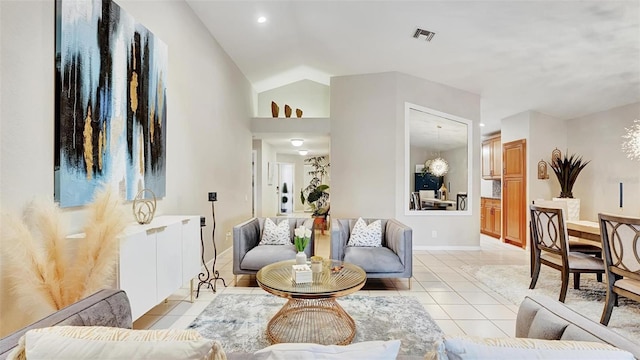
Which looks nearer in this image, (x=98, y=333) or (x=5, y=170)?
(x=98, y=333)

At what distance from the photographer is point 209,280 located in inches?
149

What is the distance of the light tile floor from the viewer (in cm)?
276

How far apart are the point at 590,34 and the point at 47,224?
17.1 feet

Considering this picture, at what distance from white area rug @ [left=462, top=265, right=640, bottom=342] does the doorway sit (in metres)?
7.96

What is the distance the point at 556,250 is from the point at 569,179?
110 inches

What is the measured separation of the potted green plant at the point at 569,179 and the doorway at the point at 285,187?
828 cm

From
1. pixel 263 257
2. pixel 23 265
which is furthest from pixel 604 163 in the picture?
pixel 23 265

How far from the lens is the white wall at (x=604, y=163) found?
15.5 ft

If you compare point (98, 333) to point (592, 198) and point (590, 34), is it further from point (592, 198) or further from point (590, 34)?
point (592, 198)

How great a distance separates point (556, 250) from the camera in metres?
3.35

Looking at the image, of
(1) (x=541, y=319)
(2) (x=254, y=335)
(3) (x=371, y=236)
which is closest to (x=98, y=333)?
(1) (x=541, y=319)

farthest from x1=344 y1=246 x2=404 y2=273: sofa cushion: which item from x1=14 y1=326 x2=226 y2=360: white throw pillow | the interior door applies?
the interior door

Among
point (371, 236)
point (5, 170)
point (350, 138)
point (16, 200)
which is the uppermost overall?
point (350, 138)

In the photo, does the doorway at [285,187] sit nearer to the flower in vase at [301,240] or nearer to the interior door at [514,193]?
the interior door at [514,193]
